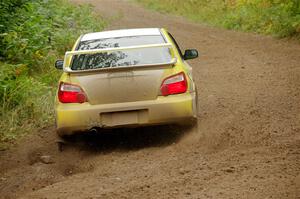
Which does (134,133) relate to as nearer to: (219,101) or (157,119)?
(157,119)

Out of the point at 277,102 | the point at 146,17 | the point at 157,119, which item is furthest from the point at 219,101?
the point at 146,17

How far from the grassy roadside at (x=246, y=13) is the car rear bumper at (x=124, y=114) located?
10918 millimetres

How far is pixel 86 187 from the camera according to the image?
5.89m

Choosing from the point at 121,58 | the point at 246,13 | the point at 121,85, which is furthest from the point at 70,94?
the point at 246,13

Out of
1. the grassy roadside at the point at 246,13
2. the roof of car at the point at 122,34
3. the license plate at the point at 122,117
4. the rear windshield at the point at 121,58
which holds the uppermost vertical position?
the roof of car at the point at 122,34

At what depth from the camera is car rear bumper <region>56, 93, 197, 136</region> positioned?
288 inches

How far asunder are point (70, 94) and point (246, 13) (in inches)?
636

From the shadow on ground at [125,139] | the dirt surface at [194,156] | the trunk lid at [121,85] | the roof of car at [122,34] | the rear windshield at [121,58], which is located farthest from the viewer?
the roof of car at [122,34]

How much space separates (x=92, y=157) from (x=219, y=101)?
3.73 m

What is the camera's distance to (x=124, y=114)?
24.1 feet

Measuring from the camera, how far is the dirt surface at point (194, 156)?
221 inches

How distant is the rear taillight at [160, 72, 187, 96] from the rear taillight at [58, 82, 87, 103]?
102 cm

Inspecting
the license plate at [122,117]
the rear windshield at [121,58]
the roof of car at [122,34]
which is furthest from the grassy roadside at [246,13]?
the license plate at [122,117]

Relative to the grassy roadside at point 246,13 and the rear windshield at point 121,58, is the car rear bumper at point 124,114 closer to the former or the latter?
the rear windshield at point 121,58
